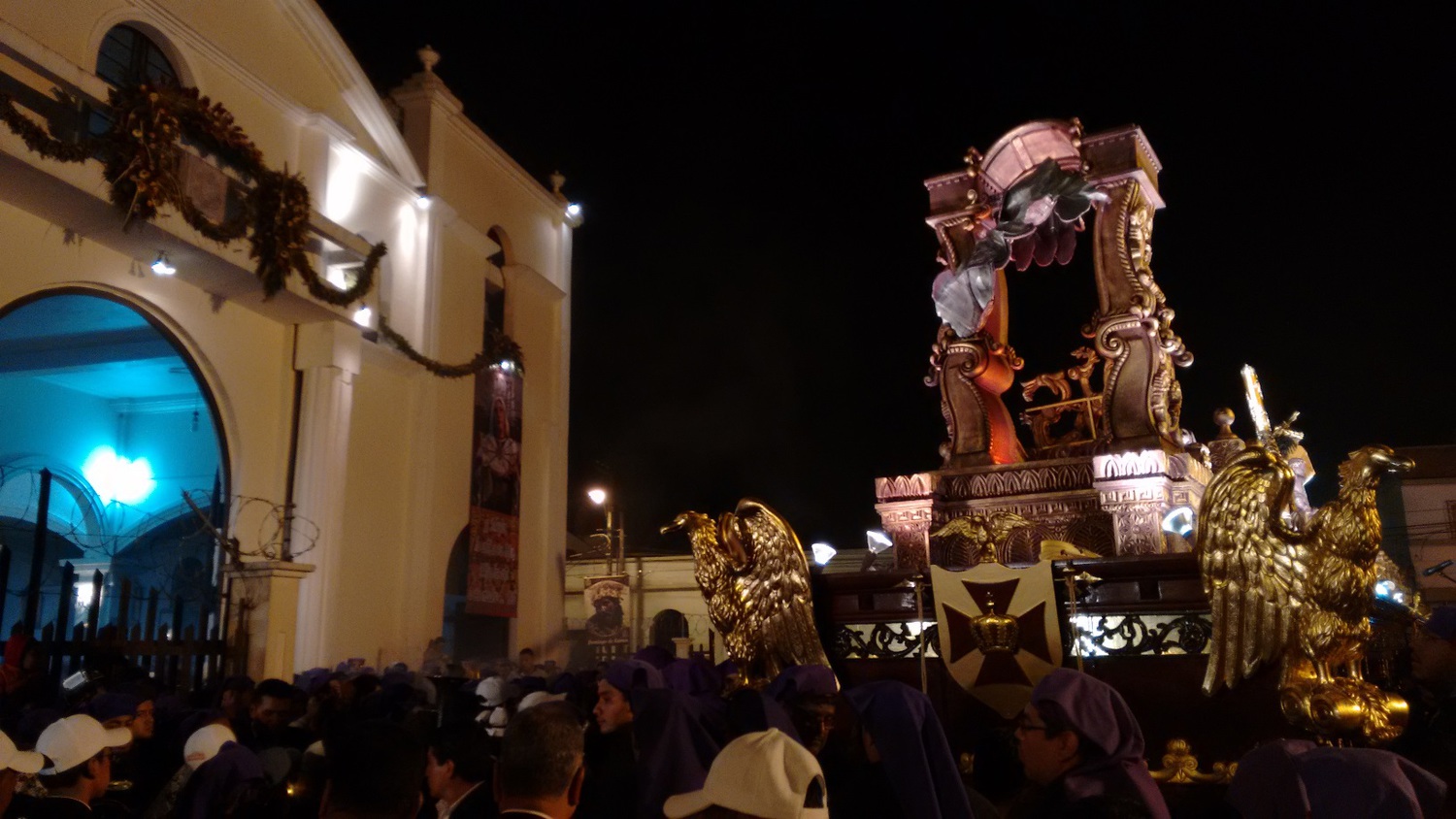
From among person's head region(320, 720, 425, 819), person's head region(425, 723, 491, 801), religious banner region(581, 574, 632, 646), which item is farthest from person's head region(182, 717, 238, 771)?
religious banner region(581, 574, 632, 646)

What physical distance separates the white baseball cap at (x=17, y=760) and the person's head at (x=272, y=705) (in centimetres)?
205

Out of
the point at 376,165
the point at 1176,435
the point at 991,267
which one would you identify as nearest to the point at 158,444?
the point at 376,165

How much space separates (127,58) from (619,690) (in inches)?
432

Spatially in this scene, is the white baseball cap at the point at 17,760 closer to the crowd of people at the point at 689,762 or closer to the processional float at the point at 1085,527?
the crowd of people at the point at 689,762

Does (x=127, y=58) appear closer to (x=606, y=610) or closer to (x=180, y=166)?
(x=180, y=166)

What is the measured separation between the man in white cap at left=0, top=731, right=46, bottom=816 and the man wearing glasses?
5cm

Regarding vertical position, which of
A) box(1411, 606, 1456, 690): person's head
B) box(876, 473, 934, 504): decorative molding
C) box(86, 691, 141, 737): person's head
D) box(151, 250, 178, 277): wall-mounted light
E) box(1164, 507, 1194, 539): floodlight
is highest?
box(151, 250, 178, 277): wall-mounted light

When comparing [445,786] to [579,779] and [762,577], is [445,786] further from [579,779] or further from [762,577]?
[762,577]

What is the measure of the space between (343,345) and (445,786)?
36.5 ft

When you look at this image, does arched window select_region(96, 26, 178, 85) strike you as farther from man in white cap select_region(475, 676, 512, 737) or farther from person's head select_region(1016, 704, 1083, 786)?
person's head select_region(1016, 704, 1083, 786)

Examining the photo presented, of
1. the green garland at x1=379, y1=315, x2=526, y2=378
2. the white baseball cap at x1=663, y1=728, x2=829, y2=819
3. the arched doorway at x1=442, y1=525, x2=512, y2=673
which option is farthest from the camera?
the arched doorway at x1=442, y1=525, x2=512, y2=673

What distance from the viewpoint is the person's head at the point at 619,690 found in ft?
14.0

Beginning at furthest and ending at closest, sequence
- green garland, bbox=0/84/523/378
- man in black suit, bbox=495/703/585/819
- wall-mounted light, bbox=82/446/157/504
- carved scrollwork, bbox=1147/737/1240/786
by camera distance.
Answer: wall-mounted light, bbox=82/446/157/504
green garland, bbox=0/84/523/378
carved scrollwork, bbox=1147/737/1240/786
man in black suit, bbox=495/703/585/819

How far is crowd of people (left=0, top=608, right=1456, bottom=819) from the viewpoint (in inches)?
102
